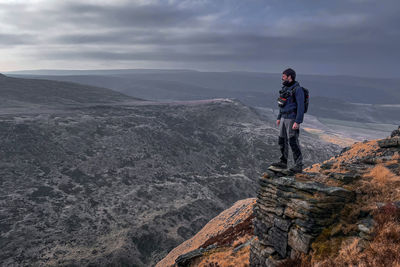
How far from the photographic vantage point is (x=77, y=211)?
5506 cm

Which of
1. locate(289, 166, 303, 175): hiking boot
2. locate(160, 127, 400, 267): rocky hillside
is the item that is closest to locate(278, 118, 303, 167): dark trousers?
locate(289, 166, 303, 175): hiking boot

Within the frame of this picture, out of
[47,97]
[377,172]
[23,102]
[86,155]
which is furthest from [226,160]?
[47,97]

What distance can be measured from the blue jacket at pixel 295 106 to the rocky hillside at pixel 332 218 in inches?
111

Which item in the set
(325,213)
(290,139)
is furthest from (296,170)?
(325,213)

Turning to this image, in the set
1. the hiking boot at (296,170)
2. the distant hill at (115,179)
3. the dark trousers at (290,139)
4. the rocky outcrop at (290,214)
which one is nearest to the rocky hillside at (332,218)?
the rocky outcrop at (290,214)

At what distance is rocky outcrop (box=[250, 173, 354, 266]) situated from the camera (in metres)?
9.95

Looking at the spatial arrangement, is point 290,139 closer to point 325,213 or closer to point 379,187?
point 325,213

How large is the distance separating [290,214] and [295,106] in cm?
496

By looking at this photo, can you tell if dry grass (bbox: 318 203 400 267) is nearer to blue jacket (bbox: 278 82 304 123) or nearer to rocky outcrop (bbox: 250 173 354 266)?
rocky outcrop (bbox: 250 173 354 266)

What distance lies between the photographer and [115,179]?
71.0 meters

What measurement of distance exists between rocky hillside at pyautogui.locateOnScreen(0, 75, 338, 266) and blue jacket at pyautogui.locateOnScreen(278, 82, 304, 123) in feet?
138

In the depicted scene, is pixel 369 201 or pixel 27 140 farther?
pixel 27 140

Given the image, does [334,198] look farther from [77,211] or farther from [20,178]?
[20,178]

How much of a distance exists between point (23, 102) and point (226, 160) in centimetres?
9863
